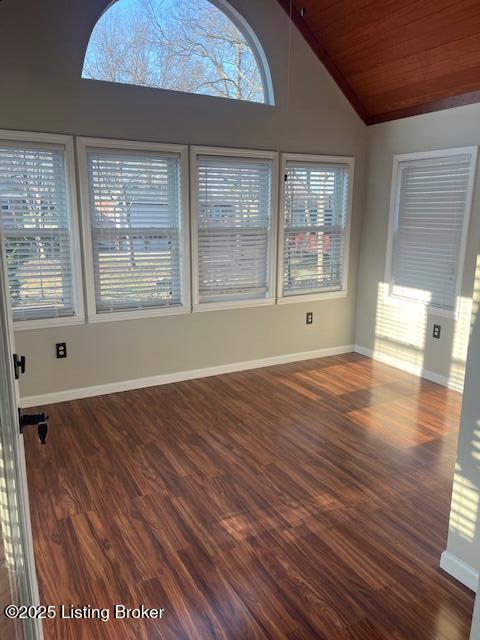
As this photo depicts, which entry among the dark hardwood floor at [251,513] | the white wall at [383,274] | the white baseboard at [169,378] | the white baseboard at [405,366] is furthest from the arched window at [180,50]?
the white baseboard at [405,366]

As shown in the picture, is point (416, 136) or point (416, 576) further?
point (416, 136)

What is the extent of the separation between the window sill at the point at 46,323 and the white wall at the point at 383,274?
293cm

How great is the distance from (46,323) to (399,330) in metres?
3.24

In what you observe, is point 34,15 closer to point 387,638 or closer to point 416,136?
point 416,136

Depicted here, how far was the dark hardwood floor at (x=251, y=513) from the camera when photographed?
179cm

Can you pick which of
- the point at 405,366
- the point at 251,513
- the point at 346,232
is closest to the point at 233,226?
the point at 346,232

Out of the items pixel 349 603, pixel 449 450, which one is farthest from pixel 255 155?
pixel 349 603

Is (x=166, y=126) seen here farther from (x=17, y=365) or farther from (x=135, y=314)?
(x=17, y=365)

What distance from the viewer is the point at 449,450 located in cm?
304

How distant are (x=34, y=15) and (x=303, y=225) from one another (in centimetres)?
273

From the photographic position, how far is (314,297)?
15.7 feet

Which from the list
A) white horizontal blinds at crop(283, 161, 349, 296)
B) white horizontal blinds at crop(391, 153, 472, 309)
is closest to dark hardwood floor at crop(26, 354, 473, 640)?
white horizontal blinds at crop(391, 153, 472, 309)

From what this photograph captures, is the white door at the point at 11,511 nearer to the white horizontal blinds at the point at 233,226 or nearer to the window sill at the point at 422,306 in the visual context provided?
the white horizontal blinds at the point at 233,226

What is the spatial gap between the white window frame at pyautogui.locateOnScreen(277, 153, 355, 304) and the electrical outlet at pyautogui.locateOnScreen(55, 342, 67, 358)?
204 centimetres
